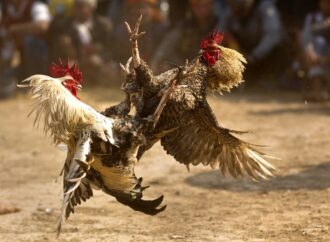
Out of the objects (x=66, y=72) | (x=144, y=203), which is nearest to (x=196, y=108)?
(x=144, y=203)

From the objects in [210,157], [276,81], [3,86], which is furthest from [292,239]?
[3,86]

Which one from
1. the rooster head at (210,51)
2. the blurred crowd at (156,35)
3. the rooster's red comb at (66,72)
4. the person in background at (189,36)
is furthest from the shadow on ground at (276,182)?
the person in background at (189,36)

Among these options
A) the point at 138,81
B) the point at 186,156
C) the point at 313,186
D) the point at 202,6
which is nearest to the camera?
the point at 138,81

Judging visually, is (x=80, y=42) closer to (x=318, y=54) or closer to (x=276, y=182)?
(x=318, y=54)

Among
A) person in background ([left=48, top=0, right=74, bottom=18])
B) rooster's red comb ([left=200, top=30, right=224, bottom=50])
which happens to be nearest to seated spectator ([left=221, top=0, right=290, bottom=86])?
person in background ([left=48, top=0, right=74, bottom=18])

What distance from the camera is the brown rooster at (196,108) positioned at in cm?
411

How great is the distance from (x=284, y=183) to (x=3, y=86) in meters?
5.28

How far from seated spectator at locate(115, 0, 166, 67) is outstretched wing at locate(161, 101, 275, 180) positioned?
4715mm

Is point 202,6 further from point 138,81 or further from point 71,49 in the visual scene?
point 138,81

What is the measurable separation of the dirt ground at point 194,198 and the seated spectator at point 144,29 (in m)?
2.50

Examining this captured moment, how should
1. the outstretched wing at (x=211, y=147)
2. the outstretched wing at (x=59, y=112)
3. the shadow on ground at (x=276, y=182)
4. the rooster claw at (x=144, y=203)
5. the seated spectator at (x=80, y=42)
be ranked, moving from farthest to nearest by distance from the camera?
the seated spectator at (x=80, y=42), the shadow on ground at (x=276, y=182), the outstretched wing at (x=211, y=147), the rooster claw at (x=144, y=203), the outstretched wing at (x=59, y=112)

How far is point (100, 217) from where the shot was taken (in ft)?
15.6

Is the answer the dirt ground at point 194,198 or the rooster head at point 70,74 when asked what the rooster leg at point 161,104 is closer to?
the rooster head at point 70,74

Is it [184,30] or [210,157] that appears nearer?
[210,157]
